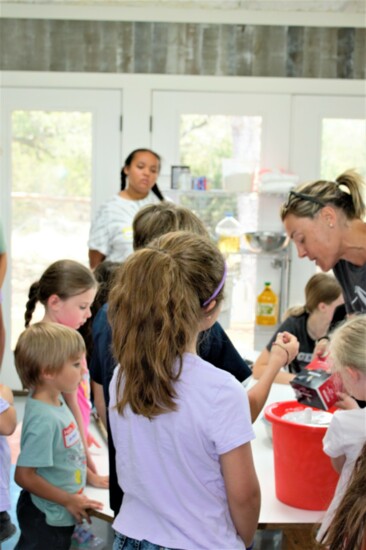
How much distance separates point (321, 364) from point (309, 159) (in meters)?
2.98

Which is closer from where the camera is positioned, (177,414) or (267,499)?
(177,414)

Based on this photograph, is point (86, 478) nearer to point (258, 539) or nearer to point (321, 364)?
point (321, 364)

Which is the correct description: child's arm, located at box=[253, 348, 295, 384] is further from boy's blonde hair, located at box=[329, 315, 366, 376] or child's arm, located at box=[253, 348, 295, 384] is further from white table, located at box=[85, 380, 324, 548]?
boy's blonde hair, located at box=[329, 315, 366, 376]

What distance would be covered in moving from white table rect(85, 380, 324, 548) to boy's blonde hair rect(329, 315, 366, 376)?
372 millimetres

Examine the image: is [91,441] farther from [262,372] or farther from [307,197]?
[307,197]

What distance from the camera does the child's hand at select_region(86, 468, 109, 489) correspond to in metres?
1.94

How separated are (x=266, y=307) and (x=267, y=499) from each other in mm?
Result: 3107

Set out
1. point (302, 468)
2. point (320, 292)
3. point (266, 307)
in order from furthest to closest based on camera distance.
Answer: point (266, 307), point (320, 292), point (302, 468)

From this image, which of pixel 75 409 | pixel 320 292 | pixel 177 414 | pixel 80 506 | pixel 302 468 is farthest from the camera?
pixel 320 292

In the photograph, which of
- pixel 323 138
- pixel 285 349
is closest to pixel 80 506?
pixel 285 349

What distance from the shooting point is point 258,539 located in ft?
8.60

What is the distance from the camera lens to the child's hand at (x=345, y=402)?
177cm

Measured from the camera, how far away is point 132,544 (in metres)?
1.32

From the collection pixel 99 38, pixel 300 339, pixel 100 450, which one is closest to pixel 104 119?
pixel 99 38
